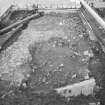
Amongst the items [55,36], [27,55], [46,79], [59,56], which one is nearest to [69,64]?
[59,56]

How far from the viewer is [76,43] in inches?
233

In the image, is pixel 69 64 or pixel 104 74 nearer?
pixel 104 74

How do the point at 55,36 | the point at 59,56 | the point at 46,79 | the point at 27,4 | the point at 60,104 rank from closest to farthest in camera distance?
the point at 60,104 < the point at 46,79 < the point at 59,56 < the point at 55,36 < the point at 27,4

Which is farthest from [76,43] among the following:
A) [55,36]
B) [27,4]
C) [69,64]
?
[27,4]

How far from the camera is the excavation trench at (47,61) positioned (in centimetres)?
394

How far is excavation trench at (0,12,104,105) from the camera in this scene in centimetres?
394

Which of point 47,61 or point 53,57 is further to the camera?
point 53,57

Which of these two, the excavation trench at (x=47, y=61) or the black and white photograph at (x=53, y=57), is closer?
the black and white photograph at (x=53, y=57)

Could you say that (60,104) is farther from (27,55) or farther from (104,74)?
Result: (27,55)

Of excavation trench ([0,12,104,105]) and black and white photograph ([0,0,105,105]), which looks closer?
black and white photograph ([0,0,105,105])

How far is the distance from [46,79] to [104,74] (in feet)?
4.16

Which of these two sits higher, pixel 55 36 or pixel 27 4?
pixel 27 4

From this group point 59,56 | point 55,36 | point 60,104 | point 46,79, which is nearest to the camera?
point 60,104

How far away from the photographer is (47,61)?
4.95m
